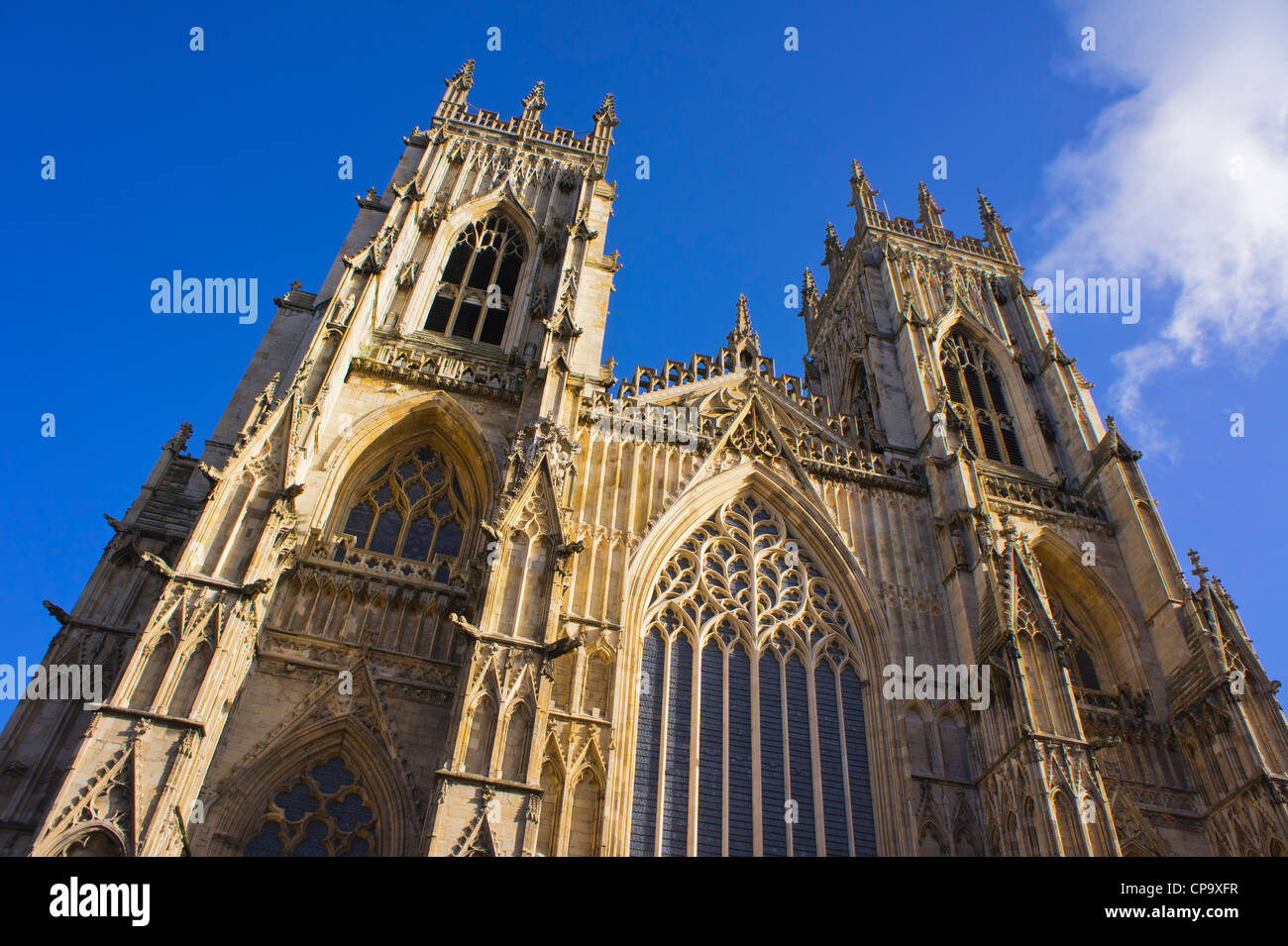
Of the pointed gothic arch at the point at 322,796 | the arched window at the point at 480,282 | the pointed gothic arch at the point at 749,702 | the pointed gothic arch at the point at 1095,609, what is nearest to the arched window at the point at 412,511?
the pointed gothic arch at the point at 322,796

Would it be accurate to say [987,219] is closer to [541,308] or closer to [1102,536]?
[1102,536]

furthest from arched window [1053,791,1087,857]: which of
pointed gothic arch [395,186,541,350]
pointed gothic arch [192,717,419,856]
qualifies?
pointed gothic arch [395,186,541,350]

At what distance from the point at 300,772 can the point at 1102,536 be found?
1739 centimetres

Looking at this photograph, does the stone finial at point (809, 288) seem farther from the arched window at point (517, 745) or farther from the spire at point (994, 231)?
the arched window at point (517, 745)

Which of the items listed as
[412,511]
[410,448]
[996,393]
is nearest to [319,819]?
[412,511]

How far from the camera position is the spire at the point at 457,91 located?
92.9 ft

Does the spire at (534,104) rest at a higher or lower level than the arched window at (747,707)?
higher

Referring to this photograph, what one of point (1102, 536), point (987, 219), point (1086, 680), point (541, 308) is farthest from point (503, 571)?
point (987, 219)

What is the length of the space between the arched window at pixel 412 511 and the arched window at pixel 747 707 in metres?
4.12

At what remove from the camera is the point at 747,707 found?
632 inches

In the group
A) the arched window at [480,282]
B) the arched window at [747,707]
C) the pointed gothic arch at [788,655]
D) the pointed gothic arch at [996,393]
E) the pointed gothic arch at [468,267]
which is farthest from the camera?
the pointed gothic arch at [996,393]

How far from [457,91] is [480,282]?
861 centimetres

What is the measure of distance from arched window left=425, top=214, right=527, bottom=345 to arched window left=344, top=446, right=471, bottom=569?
16.0 ft
